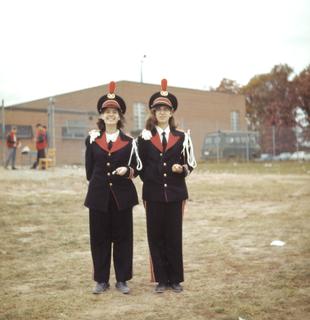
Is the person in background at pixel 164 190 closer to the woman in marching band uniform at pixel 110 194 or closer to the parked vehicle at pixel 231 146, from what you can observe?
the woman in marching band uniform at pixel 110 194

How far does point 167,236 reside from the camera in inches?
195

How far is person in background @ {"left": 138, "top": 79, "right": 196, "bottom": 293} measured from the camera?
4.90 metres

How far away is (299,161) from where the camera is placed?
30000 millimetres

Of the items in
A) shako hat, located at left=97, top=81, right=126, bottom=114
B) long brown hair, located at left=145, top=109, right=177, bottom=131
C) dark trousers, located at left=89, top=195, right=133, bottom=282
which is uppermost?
shako hat, located at left=97, top=81, right=126, bottom=114

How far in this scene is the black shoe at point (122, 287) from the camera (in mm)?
4835

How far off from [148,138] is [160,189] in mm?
499

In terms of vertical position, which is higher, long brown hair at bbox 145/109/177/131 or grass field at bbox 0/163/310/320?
long brown hair at bbox 145/109/177/131

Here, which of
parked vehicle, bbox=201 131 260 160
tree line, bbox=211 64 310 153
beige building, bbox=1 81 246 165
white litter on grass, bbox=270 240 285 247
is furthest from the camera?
tree line, bbox=211 64 310 153

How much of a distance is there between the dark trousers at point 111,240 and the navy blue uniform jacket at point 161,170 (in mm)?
316

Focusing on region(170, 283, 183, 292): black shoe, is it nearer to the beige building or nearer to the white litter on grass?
the white litter on grass

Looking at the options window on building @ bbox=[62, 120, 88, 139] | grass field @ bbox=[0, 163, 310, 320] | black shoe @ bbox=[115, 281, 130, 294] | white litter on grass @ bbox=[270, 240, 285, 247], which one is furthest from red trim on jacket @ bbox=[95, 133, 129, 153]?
window on building @ bbox=[62, 120, 88, 139]

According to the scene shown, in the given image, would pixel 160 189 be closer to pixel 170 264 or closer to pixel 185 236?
pixel 170 264

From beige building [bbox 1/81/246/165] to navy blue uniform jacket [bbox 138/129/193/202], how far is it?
55.7 ft

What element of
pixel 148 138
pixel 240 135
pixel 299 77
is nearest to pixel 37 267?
pixel 148 138
